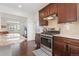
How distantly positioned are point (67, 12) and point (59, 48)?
92cm

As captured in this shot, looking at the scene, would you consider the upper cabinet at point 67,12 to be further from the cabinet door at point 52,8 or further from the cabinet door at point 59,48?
the cabinet door at point 59,48

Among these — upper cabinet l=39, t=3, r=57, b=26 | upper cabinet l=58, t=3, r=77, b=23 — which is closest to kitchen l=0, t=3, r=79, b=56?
upper cabinet l=58, t=3, r=77, b=23

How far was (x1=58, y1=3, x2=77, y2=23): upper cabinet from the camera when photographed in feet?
8.00

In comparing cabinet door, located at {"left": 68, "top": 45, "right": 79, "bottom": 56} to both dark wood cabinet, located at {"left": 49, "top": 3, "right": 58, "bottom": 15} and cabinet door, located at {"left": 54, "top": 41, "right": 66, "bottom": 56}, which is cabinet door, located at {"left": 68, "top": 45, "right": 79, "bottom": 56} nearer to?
cabinet door, located at {"left": 54, "top": 41, "right": 66, "bottom": 56}

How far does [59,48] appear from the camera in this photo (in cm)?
262

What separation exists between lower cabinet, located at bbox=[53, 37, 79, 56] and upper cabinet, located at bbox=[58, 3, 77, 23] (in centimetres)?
53

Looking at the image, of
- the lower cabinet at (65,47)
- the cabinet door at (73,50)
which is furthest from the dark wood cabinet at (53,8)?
the cabinet door at (73,50)

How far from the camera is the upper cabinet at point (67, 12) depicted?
2.44 metres

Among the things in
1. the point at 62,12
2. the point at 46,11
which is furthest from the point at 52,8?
the point at 62,12

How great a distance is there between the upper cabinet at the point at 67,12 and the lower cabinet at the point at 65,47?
53cm

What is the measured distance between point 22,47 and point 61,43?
119cm

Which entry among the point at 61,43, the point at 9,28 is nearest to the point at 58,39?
the point at 61,43

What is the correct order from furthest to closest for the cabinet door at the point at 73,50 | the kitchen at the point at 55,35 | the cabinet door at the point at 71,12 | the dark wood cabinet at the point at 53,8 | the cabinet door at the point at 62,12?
the dark wood cabinet at the point at 53,8 → the cabinet door at the point at 62,12 → the cabinet door at the point at 71,12 → the kitchen at the point at 55,35 → the cabinet door at the point at 73,50

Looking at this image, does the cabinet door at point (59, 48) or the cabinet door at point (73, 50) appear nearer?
the cabinet door at point (73, 50)
